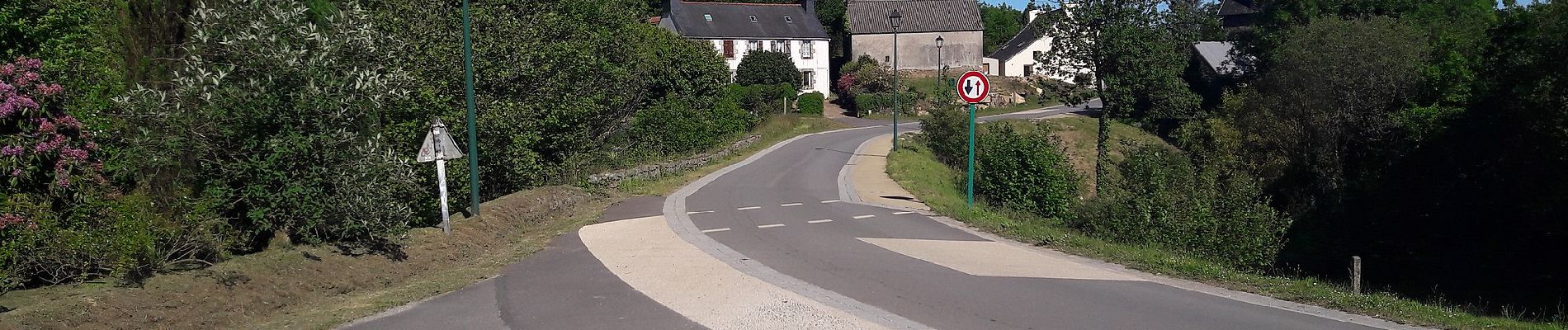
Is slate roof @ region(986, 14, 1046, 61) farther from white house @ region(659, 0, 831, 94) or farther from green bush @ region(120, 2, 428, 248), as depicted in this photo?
green bush @ region(120, 2, 428, 248)

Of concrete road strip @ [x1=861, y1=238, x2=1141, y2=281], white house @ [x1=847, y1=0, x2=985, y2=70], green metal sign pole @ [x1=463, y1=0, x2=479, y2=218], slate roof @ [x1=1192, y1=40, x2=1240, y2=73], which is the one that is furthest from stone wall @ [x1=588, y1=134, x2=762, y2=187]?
white house @ [x1=847, y1=0, x2=985, y2=70]

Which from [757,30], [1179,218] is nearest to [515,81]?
[1179,218]

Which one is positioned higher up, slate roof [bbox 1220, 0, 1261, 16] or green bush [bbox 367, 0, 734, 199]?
slate roof [bbox 1220, 0, 1261, 16]

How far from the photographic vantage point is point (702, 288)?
385 inches

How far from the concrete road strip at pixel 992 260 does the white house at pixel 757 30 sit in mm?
44047

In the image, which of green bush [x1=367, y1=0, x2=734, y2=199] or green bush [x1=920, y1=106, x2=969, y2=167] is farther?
green bush [x1=920, y1=106, x2=969, y2=167]

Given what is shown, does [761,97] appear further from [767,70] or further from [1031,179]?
[1031,179]

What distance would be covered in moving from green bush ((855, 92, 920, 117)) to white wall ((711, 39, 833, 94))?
6005 millimetres

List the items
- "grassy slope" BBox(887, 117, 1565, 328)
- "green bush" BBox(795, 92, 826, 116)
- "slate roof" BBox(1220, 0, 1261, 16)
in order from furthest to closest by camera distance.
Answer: "slate roof" BBox(1220, 0, 1261, 16), "green bush" BBox(795, 92, 826, 116), "grassy slope" BBox(887, 117, 1565, 328)

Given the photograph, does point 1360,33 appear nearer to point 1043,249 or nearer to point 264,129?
point 1043,249

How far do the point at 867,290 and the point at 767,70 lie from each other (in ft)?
151

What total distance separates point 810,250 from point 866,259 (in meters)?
1.05

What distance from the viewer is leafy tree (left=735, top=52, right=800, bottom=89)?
54.7 metres

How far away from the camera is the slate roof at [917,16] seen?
213 ft
